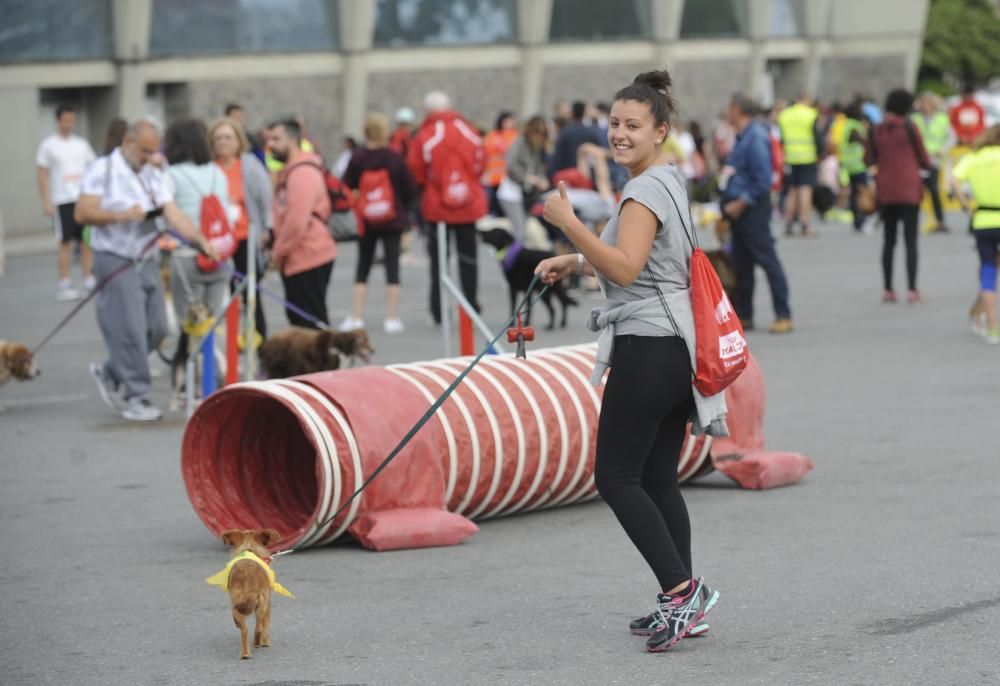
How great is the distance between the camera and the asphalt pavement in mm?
5824

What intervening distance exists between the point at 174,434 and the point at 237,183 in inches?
97.5

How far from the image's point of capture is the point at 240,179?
1319 centimetres

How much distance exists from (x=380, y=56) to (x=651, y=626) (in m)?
32.7

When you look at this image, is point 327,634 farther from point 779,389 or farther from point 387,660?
point 779,389

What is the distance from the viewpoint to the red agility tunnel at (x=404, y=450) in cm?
777

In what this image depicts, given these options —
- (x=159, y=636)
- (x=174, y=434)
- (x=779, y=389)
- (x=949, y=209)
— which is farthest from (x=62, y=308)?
(x=949, y=209)

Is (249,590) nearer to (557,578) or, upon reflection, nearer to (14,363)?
(557,578)

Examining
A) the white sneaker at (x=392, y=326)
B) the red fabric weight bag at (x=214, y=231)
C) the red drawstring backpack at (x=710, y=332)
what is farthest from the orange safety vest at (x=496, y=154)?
the red drawstring backpack at (x=710, y=332)

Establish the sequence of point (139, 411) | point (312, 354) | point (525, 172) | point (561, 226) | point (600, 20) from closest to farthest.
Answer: point (561, 226), point (312, 354), point (139, 411), point (525, 172), point (600, 20)

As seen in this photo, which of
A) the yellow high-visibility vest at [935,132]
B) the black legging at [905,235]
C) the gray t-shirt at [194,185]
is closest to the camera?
the gray t-shirt at [194,185]

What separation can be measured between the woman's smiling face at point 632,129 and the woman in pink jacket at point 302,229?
290 inches

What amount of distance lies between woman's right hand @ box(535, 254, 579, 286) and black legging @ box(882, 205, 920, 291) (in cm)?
1148

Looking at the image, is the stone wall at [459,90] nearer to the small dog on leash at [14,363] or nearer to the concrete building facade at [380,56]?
the concrete building facade at [380,56]

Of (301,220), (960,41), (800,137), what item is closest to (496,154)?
(800,137)
